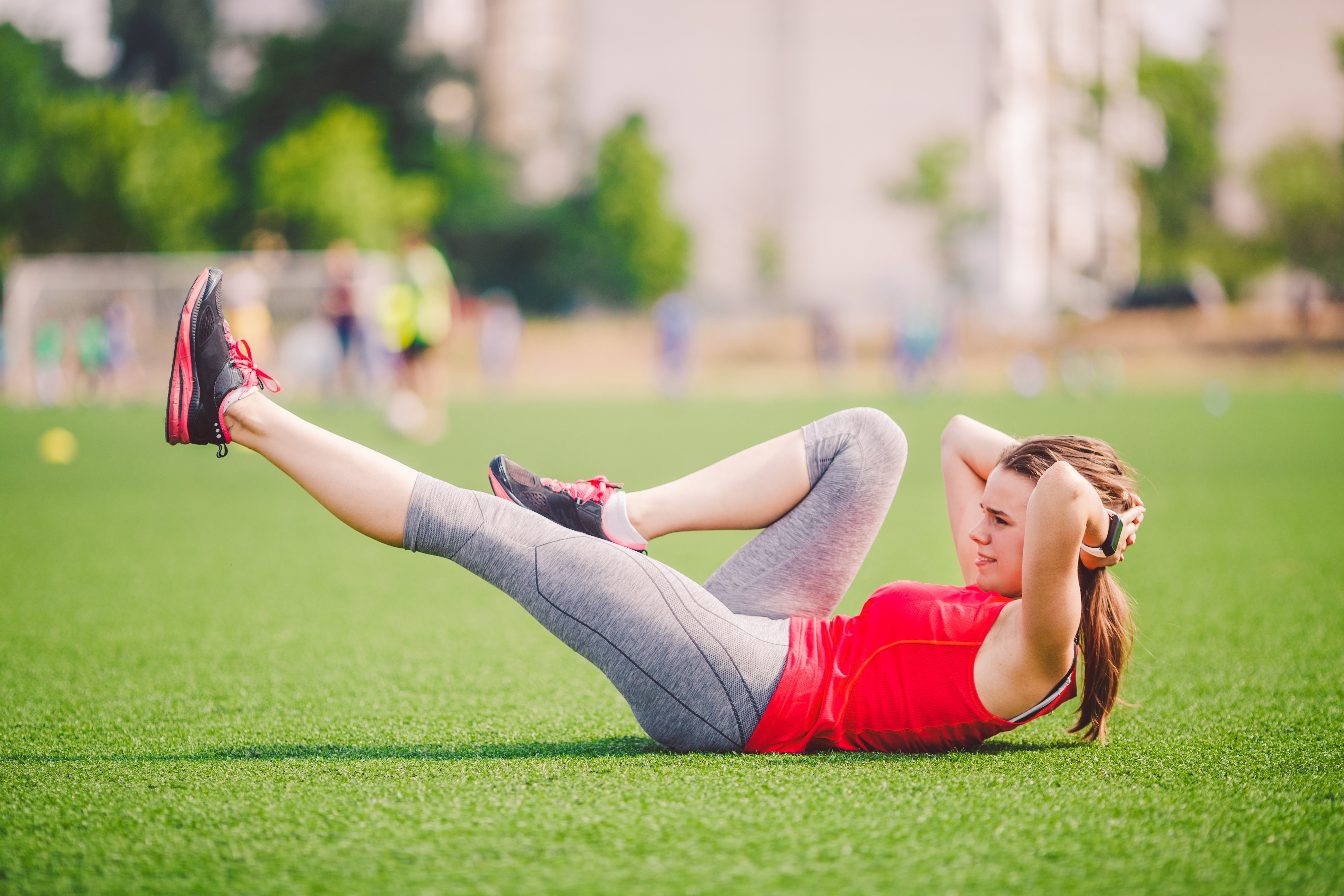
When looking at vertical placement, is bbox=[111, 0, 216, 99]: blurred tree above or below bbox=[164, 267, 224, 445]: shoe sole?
above

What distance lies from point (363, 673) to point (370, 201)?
35.6 metres

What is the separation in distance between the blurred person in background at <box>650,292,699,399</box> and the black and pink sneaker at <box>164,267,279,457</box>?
70.8 ft

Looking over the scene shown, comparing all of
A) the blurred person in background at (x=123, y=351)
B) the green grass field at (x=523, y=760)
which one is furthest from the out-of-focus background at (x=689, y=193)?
the green grass field at (x=523, y=760)

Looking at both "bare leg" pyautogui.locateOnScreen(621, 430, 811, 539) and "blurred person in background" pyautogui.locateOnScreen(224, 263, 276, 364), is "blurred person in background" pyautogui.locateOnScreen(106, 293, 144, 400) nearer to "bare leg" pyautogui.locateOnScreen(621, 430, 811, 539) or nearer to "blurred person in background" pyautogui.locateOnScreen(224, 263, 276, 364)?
"blurred person in background" pyautogui.locateOnScreen(224, 263, 276, 364)

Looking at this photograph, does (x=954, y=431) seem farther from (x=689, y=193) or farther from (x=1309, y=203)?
(x=689, y=193)

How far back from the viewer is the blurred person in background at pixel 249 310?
18344 millimetres

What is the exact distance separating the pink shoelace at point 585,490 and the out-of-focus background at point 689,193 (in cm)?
1349

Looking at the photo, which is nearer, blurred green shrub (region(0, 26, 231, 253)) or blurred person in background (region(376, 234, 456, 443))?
blurred person in background (region(376, 234, 456, 443))

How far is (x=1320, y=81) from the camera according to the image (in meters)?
54.2

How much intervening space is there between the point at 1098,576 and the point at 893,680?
0.49 m

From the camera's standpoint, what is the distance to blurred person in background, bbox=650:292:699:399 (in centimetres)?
2459

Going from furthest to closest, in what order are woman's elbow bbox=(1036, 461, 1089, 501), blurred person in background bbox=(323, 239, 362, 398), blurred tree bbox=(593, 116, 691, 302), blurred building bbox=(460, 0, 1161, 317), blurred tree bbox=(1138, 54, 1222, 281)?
1. blurred building bbox=(460, 0, 1161, 317)
2. blurred tree bbox=(593, 116, 691, 302)
3. blurred tree bbox=(1138, 54, 1222, 281)
4. blurred person in background bbox=(323, 239, 362, 398)
5. woman's elbow bbox=(1036, 461, 1089, 501)

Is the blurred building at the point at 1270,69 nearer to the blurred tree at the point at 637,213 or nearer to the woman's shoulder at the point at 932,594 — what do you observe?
the blurred tree at the point at 637,213

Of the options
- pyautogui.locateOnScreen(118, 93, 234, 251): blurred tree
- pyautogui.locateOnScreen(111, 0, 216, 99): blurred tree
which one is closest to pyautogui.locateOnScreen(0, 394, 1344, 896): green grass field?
pyautogui.locateOnScreen(118, 93, 234, 251): blurred tree
